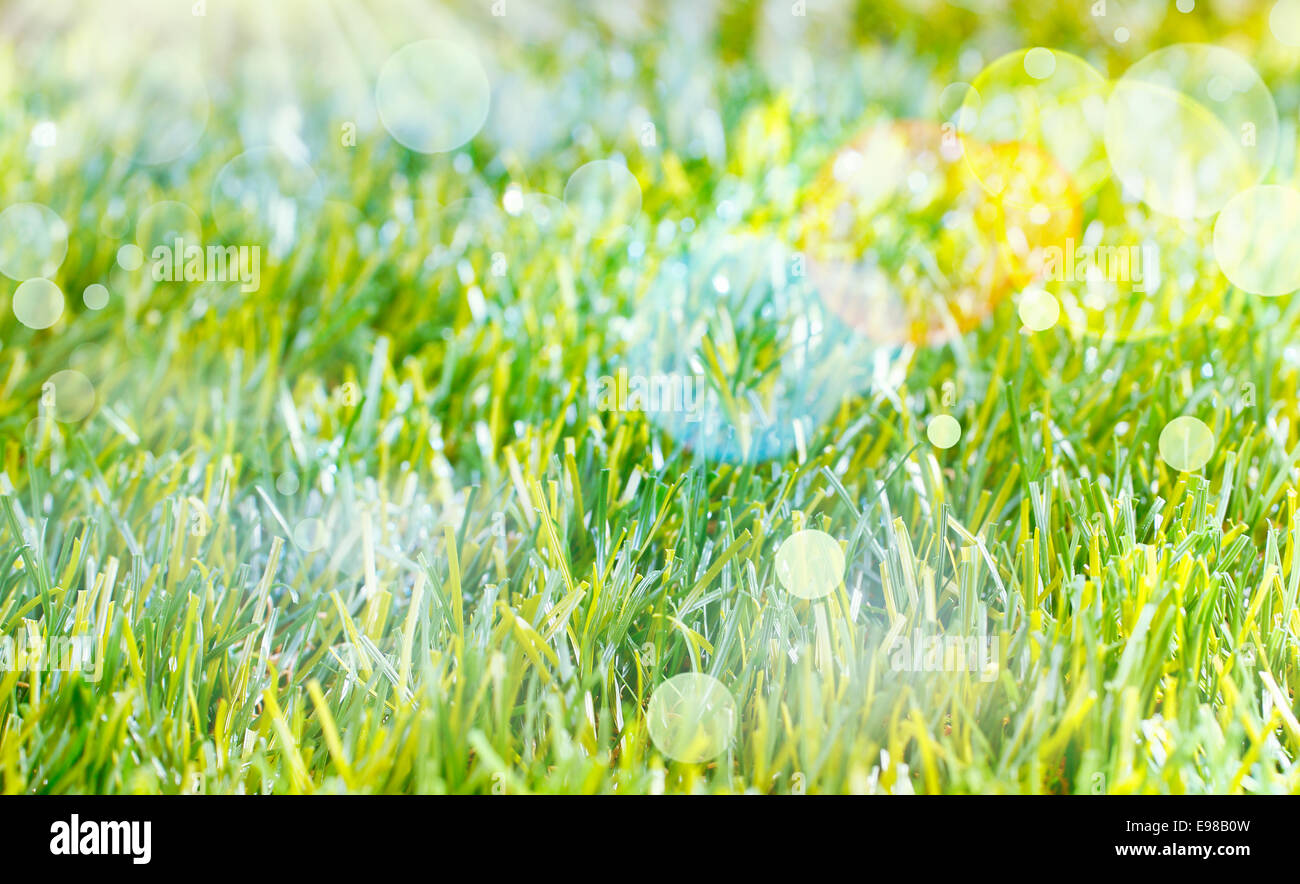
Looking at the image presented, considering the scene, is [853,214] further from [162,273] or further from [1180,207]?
[162,273]

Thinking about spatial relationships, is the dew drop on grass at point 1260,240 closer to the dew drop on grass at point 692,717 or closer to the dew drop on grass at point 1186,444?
the dew drop on grass at point 1186,444

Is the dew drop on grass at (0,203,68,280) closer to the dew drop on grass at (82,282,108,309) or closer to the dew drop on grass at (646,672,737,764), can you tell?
the dew drop on grass at (82,282,108,309)

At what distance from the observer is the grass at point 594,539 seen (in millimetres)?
1052

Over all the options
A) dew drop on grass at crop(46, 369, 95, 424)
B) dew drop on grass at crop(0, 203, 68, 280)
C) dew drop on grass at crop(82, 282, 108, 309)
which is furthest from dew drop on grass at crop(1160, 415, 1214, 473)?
dew drop on grass at crop(0, 203, 68, 280)

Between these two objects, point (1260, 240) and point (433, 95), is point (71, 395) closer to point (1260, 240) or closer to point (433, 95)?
point (433, 95)

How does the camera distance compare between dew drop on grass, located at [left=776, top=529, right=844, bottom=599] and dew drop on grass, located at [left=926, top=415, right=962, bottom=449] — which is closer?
dew drop on grass, located at [left=776, top=529, right=844, bottom=599]

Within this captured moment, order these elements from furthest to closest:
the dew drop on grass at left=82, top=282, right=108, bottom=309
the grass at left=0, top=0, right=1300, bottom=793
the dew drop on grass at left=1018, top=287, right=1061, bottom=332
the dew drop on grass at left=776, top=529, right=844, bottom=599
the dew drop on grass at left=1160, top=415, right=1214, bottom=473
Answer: the dew drop on grass at left=82, top=282, right=108, bottom=309 → the dew drop on grass at left=1018, top=287, right=1061, bottom=332 → the dew drop on grass at left=1160, top=415, right=1214, bottom=473 → the dew drop on grass at left=776, top=529, right=844, bottom=599 → the grass at left=0, top=0, right=1300, bottom=793

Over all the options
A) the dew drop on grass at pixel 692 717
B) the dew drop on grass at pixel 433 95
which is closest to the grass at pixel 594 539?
the dew drop on grass at pixel 692 717

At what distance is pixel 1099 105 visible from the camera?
123 inches

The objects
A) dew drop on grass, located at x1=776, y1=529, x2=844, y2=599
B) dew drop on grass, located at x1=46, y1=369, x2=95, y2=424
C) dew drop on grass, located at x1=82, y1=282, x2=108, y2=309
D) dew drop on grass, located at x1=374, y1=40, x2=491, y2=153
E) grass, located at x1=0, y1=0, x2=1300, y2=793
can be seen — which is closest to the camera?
grass, located at x1=0, y1=0, x2=1300, y2=793

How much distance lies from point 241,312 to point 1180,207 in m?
2.35

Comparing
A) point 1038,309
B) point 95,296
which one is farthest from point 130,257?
point 1038,309

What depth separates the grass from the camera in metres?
1.05

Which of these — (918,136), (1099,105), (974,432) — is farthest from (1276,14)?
(974,432)
